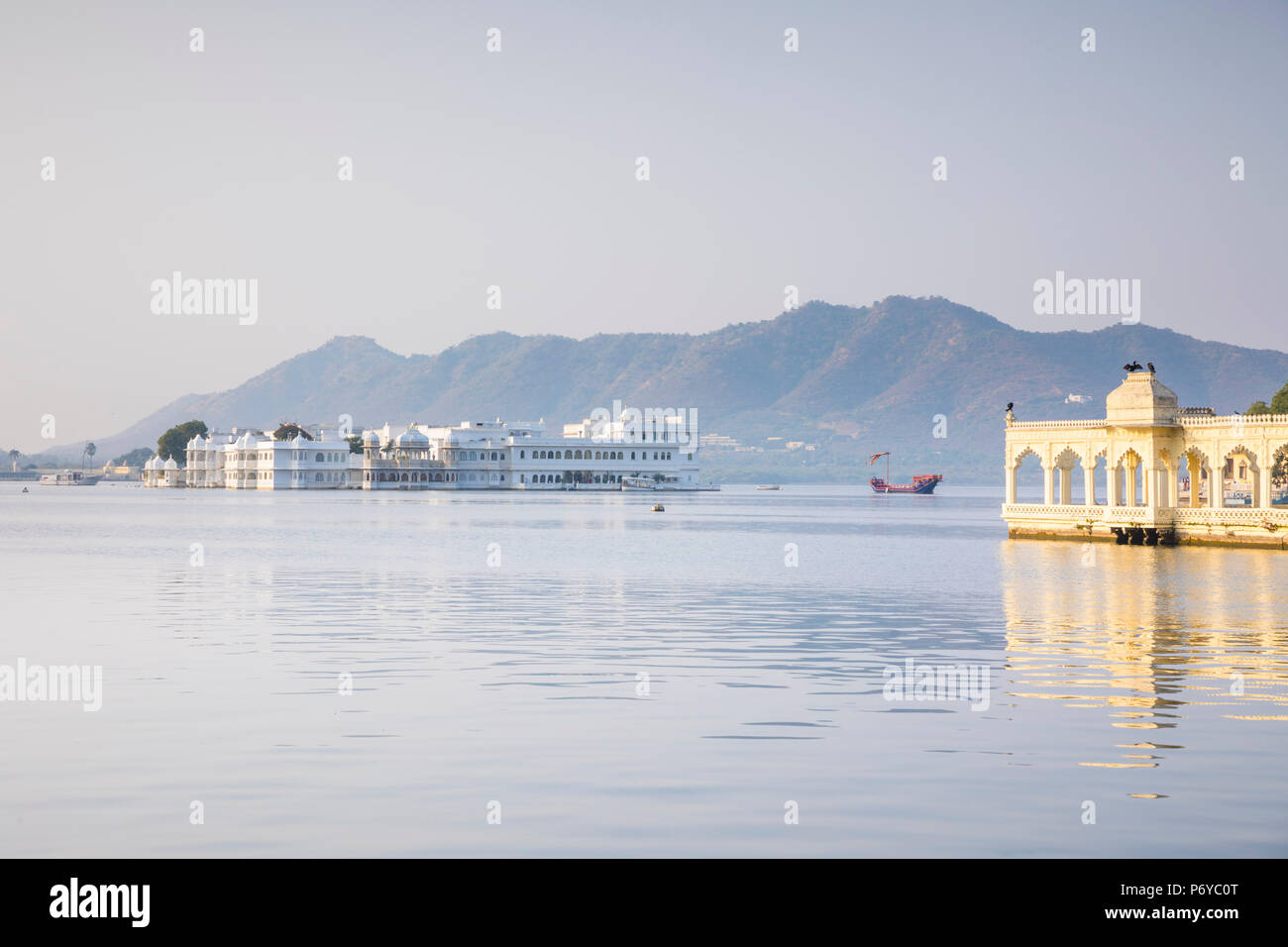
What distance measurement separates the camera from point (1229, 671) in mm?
19500

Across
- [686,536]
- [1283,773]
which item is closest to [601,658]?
[1283,773]

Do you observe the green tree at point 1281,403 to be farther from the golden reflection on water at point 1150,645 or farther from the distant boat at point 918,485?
the distant boat at point 918,485

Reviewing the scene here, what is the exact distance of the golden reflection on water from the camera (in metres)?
15.8

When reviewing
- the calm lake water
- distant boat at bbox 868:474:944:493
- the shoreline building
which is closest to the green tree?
the shoreline building

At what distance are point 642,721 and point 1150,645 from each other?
10.9m

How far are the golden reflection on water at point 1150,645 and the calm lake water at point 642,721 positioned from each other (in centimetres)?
10

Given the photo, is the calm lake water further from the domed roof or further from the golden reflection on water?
the domed roof

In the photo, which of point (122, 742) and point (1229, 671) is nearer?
point (122, 742)

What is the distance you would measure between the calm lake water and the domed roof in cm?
2068

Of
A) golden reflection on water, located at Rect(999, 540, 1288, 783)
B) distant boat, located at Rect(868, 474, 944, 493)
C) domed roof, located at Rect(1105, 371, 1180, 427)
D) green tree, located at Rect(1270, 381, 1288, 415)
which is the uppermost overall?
green tree, located at Rect(1270, 381, 1288, 415)
